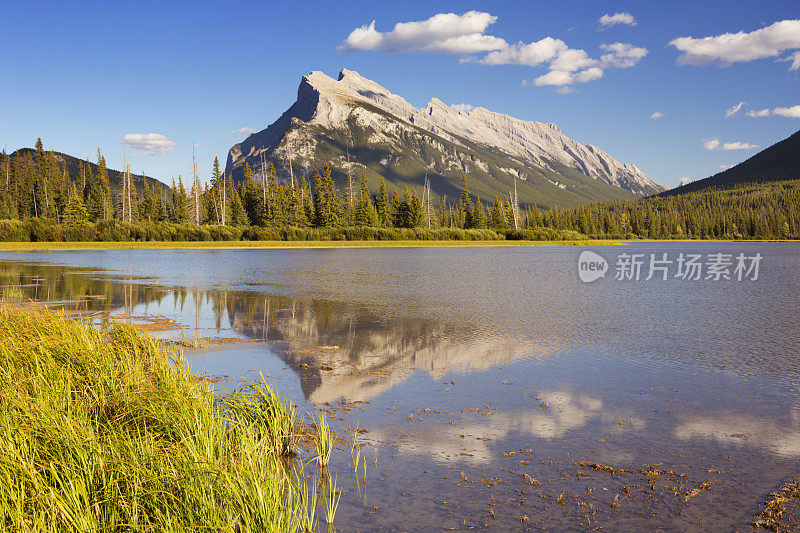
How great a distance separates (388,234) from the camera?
4336 inches

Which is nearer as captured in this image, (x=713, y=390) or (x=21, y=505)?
(x=21, y=505)

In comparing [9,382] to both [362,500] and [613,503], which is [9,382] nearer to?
[362,500]

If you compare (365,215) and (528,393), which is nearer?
(528,393)

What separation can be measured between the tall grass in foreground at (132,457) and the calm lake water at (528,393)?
3.99 feet

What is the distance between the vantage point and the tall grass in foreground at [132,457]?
16.4ft

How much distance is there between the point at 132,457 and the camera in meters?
5.52

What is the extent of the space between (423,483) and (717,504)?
11.1ft

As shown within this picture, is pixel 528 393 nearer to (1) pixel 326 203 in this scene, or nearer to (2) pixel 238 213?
(1) pixel 326 203

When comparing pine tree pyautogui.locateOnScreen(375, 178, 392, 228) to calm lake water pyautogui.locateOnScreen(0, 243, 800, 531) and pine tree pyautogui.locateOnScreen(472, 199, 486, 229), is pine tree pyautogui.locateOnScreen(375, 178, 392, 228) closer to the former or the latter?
pine tree pyautogui.locateOnScreen(472, 199, 486, 229)

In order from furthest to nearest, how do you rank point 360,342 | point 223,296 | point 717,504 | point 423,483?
1. point 223,296
2. point 360,342
3. point 423,483
4. point 717,504

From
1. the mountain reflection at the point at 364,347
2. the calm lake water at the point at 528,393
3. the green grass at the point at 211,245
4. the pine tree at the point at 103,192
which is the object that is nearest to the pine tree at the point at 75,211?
the pine tree at the point at 103,192

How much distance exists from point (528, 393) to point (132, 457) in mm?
7570

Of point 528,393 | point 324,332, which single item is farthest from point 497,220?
point 528,393

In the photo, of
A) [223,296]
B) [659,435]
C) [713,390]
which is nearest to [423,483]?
[659,435]
